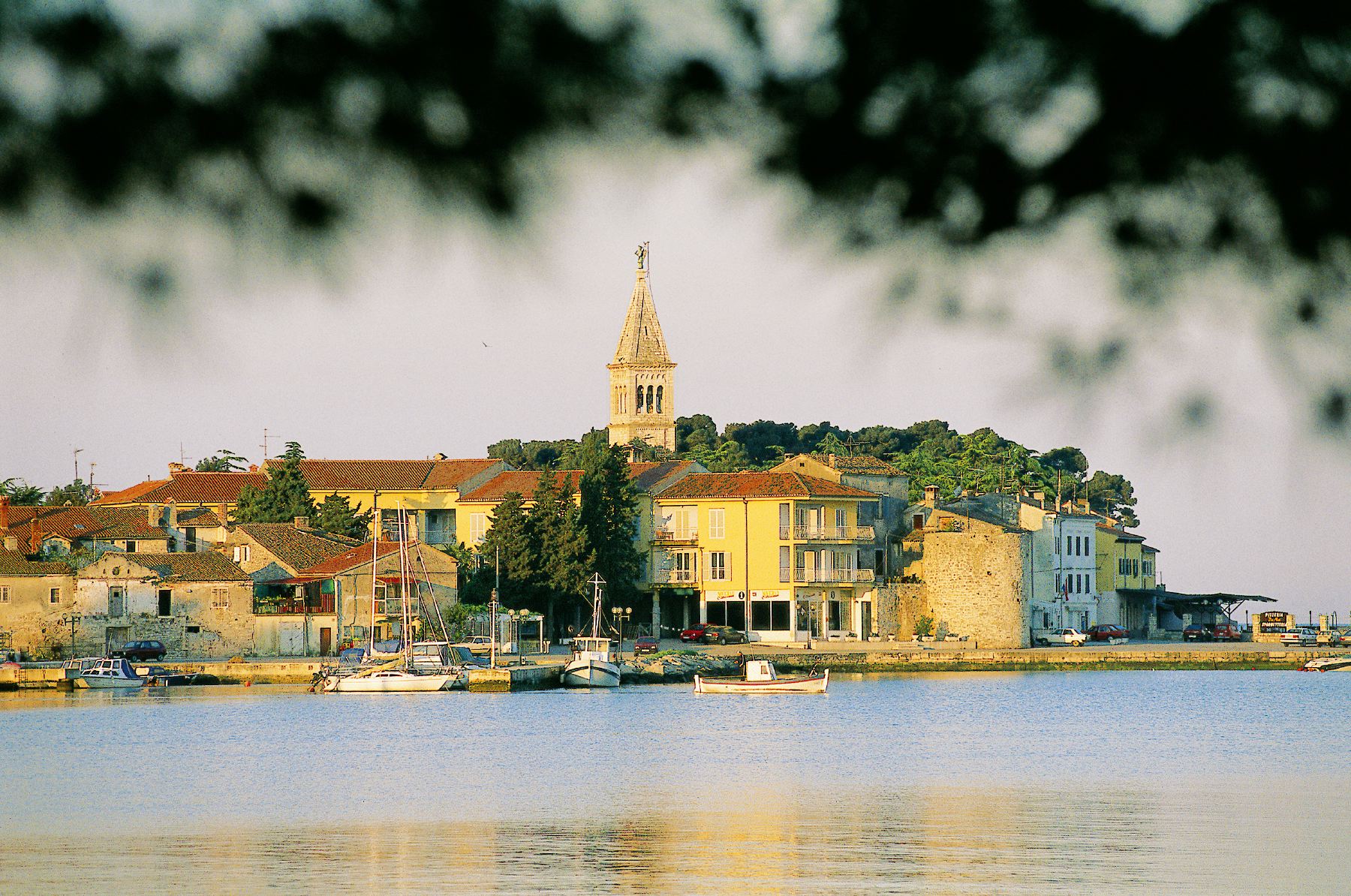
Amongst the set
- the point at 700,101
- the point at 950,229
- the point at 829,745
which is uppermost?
the point at 700,101

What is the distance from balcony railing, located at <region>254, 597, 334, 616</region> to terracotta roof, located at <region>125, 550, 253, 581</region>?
186cm

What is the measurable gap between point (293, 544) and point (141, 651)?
5.99 metres

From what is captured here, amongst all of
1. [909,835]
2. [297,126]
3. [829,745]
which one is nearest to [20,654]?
[829,745]

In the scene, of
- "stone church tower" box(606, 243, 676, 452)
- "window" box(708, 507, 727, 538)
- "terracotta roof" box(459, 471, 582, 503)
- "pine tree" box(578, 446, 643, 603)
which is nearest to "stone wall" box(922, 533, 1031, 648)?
"window" box(708, 507, 727, 538)

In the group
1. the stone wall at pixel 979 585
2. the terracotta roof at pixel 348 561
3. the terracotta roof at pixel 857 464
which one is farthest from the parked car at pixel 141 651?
the stone wall at pixel 979 585

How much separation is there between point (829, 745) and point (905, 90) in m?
36.5

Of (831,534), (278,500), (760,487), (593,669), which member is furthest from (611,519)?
(278,500)

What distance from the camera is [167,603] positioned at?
175 feet

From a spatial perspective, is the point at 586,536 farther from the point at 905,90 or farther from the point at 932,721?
the point at 905,90

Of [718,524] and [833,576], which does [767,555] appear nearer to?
[718,524]

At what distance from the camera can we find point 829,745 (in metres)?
39.6

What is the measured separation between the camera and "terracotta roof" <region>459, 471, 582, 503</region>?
62344 millimetres

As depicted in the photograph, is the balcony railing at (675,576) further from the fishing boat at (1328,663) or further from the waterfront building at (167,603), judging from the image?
the fishing boat at (1328,663)

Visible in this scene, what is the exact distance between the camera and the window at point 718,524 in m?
62.2
